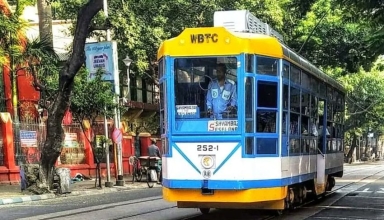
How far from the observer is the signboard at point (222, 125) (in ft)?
27.6

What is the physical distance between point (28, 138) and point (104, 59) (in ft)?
14.4

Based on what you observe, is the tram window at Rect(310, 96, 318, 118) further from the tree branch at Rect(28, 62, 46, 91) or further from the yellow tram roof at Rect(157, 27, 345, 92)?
the tree branch at Rect(28, 62, 46, 91)

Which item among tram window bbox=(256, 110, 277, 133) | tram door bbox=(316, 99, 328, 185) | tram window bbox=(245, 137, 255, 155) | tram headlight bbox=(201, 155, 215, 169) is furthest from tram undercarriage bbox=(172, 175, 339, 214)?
tram window bbox=(256, 110, 277, 133)

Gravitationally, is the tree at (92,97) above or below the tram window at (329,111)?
above

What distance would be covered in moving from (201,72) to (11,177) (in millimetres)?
13282

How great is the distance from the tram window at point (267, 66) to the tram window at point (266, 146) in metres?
1.14

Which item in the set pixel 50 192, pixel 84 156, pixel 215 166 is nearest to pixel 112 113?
pixel 50 192

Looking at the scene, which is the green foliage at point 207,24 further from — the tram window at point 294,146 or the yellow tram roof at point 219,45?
the yellow tram roof at point 219,45

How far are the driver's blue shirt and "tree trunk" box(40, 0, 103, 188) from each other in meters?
8.26

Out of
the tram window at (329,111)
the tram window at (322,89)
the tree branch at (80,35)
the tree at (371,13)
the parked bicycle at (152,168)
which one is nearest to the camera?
the tram window at (322,89)

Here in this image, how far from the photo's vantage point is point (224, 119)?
27.9 ft

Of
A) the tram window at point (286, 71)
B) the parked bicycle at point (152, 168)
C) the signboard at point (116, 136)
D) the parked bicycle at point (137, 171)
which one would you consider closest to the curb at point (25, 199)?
the signboard at point (116, 136)

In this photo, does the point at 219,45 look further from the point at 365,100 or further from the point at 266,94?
the point at 365,100

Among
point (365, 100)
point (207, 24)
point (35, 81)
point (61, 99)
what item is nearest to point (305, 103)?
point (61, 99)
